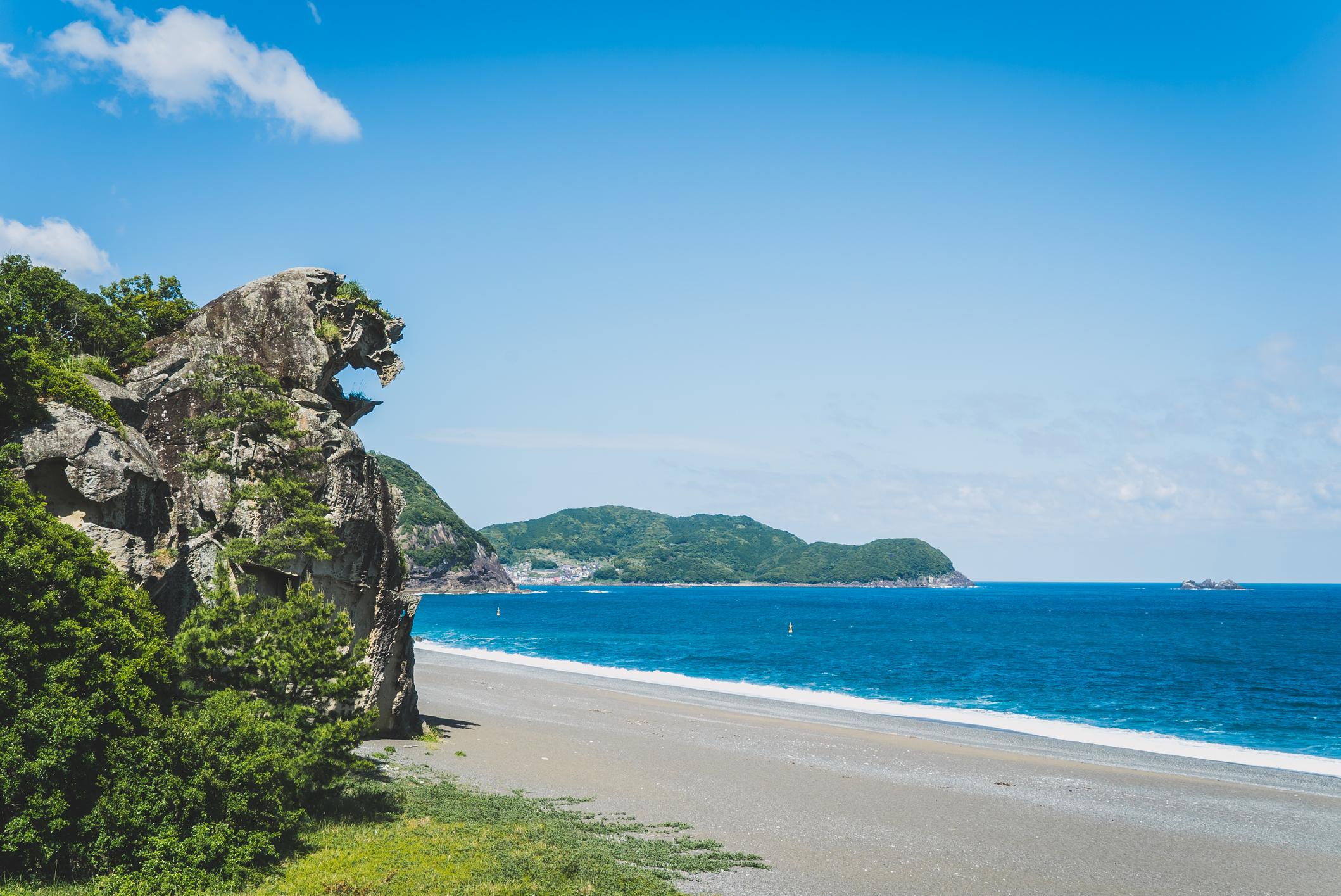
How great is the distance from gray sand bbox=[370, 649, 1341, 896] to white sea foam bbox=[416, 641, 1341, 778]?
204 cm

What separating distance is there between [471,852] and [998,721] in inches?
1258

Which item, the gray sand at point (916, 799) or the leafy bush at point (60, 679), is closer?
the leafy bush at point (60, 679)

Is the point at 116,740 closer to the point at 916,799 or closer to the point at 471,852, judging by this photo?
the point at 471,852

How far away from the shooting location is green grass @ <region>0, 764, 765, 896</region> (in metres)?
12.3

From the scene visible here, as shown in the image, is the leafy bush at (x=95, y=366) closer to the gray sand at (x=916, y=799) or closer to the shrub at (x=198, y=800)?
the shrub at (x=198, y=800)

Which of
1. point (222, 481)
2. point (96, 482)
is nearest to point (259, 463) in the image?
point (222, 481)

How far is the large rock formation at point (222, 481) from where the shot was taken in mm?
14375

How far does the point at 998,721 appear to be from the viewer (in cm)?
3919

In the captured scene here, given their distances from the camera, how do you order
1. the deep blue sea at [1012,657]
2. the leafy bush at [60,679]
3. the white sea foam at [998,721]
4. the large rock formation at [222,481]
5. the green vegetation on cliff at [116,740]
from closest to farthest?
the leafy bush at [60,679] → the green vegetation on cliff at [116,740] → the large rock formation at [222,481] → the white sea foam at [998,721] → the deep blue sea at [1012,657]

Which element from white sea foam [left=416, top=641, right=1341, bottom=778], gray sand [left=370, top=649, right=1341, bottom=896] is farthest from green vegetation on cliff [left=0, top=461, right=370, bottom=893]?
white sea foam [left=416, top=641, right=1341, bottom=778]

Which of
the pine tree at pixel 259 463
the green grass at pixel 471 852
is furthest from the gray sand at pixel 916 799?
the pine tree at pixel 259 463

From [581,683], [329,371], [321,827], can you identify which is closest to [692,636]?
[581,683]

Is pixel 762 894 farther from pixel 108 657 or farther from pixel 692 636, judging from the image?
pixel 692 636

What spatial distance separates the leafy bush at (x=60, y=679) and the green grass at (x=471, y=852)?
0.76 meters
